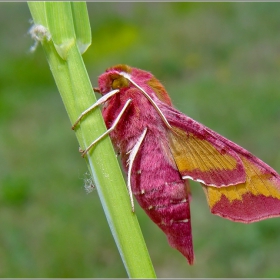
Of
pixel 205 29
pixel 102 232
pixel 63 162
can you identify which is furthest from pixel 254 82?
pixel 102 232

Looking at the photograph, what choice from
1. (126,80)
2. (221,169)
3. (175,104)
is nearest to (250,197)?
(221,169)

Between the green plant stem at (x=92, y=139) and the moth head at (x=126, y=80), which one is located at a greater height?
the moth head at (x=126, y=80)

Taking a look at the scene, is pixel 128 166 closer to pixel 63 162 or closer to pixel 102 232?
pixel 102 232

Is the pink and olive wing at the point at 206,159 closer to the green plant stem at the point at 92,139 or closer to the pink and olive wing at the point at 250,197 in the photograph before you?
the pink and olive wing at the point at 250,197

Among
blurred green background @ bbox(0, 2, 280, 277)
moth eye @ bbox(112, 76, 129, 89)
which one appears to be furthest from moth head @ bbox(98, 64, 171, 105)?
blurred green background @ bbox(0, 2, 280, 277)

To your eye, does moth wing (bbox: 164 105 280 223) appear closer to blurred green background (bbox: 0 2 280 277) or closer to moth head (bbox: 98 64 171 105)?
moth head (bbox: 98 64 171 105)

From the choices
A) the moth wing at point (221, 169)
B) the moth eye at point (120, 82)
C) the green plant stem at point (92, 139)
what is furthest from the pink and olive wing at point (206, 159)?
the green plant stem at point (92, 139)

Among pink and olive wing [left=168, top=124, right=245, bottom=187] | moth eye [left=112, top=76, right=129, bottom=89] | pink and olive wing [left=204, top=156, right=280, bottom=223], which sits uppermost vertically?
moth eye [left=112, top=76, right=129, bottom=89]
